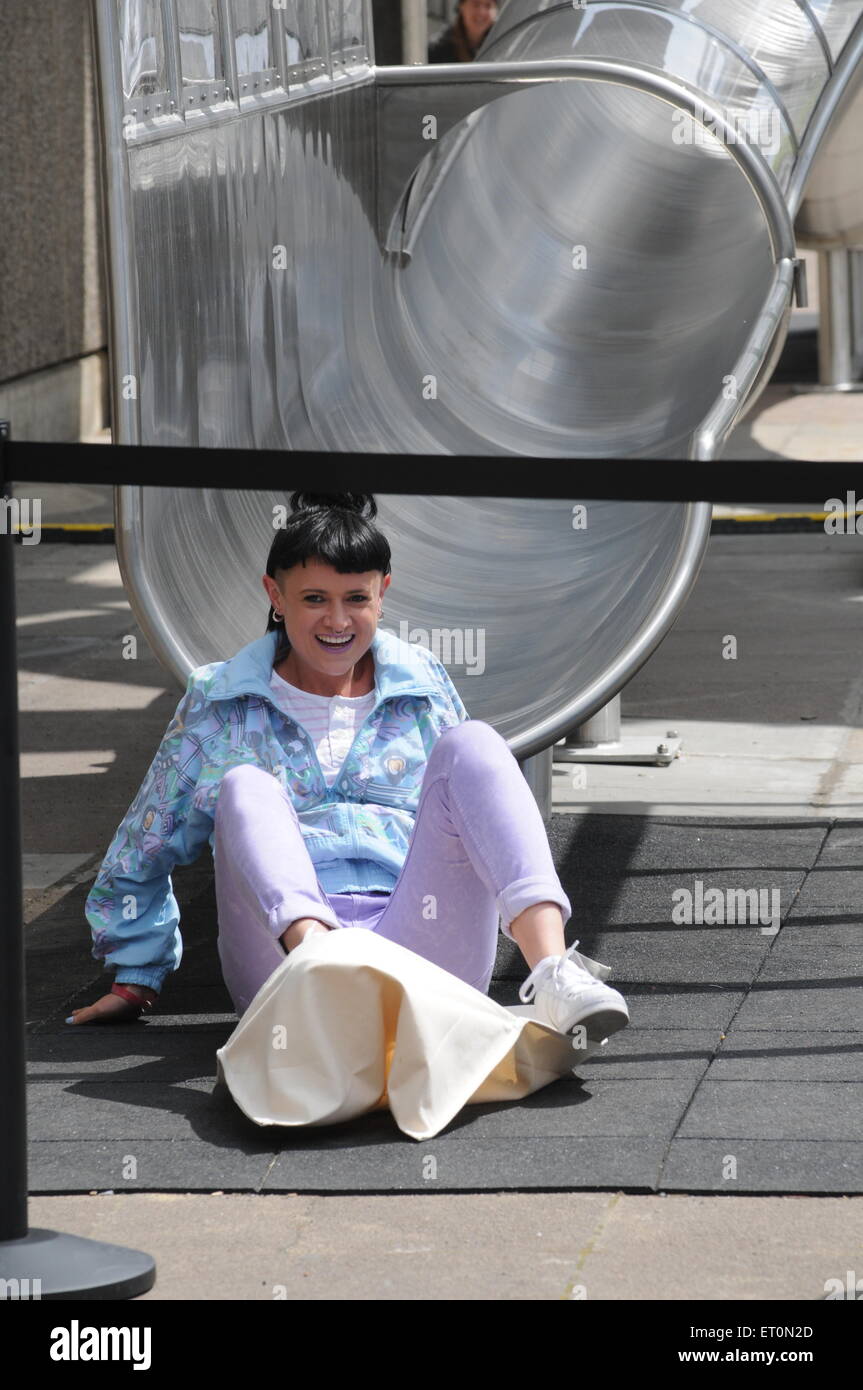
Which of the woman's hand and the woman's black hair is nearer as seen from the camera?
the woman's black hair

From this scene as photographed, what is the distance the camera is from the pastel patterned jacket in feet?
12.5

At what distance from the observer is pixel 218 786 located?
3783 millimetres

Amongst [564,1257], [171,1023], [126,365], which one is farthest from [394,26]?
[564,1257]

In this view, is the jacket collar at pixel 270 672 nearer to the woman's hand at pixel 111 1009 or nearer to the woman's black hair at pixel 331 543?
the woman's black hair at pixel 331 543

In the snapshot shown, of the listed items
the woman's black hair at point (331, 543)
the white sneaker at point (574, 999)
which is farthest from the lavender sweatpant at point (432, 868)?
the woman's black hair at point (331, 543)

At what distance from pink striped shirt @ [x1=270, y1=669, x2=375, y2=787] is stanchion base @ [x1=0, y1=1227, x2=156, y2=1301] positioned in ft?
4.00

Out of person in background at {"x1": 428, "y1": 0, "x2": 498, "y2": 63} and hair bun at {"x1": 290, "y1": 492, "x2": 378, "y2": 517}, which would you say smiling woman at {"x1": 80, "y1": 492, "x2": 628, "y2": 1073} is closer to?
hair bun at {"x1": 290, "y1": 492, "x2": 378, "y2": 517}

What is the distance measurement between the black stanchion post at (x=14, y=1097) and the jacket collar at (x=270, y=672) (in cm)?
103

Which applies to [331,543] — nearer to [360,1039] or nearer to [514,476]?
[360,1039]

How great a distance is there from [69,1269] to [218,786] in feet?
3.81

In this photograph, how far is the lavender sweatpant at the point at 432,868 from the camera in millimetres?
3500

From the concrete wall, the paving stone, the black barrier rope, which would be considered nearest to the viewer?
the black barrier rope

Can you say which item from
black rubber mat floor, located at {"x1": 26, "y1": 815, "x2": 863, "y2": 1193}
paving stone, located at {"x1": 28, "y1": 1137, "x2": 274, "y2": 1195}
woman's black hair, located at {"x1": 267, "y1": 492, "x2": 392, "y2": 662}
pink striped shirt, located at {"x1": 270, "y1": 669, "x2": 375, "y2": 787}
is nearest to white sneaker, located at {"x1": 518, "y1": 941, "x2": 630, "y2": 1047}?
black rubber mat floor, located at {"x1": 26, "y1": 815, "x2": 863, "y2": 1193}

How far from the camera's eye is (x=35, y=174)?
1252 centimetres
